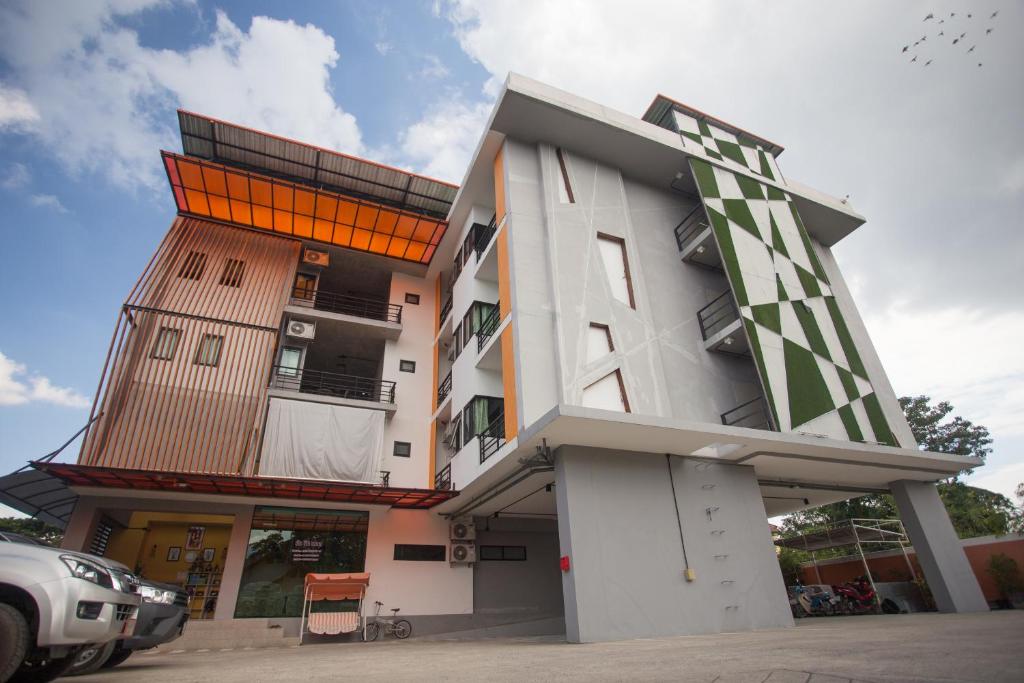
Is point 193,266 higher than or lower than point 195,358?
higher

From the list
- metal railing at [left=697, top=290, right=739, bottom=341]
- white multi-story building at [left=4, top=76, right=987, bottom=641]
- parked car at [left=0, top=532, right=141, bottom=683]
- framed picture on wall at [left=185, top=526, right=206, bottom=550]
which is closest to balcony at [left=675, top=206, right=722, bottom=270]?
white multi-story building at [left=4, top=76, right=987, bottom=641]

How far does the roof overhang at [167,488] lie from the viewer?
34.8 ft

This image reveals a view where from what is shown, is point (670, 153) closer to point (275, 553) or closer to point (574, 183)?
point (574, 183)

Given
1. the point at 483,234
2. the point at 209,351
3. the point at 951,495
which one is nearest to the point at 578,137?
the point at 483,234

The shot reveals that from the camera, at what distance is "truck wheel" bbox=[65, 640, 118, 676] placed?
3895mm

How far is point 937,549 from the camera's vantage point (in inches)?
468

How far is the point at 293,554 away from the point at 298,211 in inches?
420

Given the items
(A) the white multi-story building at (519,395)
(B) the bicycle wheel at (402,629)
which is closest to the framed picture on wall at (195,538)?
(A) the white multi-story building at (519,395)

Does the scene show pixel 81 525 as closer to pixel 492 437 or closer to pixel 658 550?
pixel 492 437

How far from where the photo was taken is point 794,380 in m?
11.7

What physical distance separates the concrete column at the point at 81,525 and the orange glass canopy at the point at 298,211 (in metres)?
9.32

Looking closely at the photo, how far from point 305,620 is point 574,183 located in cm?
1337

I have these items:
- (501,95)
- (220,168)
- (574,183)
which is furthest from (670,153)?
(220,168)

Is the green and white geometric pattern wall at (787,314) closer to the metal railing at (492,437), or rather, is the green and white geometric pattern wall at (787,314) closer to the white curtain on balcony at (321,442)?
the metal railing at (492,437)
